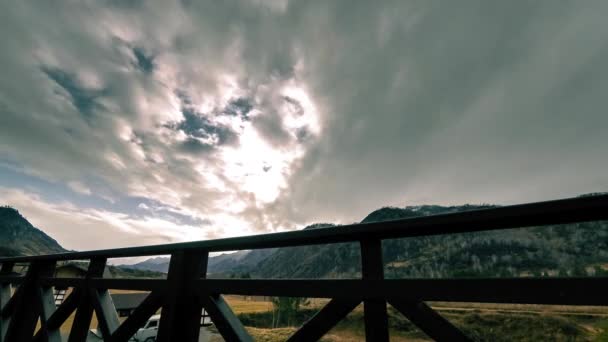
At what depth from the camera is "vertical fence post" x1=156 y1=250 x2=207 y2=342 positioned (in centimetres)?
224

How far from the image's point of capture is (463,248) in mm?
167000

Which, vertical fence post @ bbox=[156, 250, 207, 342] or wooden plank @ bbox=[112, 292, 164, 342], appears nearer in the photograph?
vertical fence post @ bbox=[156, 250, 207, 342]

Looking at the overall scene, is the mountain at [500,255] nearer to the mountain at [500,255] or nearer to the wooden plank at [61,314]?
the mountain at [500,255]

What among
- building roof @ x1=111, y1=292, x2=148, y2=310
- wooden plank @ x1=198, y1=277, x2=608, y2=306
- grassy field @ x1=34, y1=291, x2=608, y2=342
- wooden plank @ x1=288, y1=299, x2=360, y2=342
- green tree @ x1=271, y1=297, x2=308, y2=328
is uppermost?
wooden plank @ x1=198, y1=277, x2=608, y2=306

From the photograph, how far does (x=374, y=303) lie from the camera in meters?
1.52

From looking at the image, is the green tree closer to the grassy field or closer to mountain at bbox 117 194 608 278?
the grassy field

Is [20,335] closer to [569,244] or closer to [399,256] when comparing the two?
[399,256]

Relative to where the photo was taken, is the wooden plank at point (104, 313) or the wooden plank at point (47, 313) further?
the wooden plank at point (47, 313)

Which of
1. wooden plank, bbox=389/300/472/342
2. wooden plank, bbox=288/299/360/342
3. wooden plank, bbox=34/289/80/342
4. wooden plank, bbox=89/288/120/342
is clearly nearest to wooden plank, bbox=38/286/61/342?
wooden plank, bbox=34/289/80/342

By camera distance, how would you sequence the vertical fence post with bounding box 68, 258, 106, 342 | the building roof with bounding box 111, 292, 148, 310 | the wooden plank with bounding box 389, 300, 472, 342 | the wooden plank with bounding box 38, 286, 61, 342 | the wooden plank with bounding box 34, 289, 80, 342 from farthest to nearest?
the building roof with bounding box 111, 292, 148, 310, the wooden plank with bounding box 38, 286, 61, 342, the wooden plank with bounding box 34, 289, 80, 342, the vertical fence post with bounding box 68, 258, 106, 342, the wooden plank with bounding box 389, 300, 472, 342

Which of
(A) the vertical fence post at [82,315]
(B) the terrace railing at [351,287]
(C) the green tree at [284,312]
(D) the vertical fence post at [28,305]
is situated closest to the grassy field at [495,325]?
(C) the green tree at [284,312]

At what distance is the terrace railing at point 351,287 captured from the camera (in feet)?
3.77

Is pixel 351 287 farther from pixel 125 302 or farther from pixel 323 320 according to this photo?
pixel 125 302

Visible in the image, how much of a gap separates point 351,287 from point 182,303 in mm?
1489
